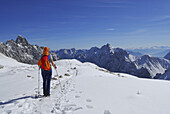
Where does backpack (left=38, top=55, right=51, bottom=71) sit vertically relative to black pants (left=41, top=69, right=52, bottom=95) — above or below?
above

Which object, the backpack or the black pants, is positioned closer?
the backpack

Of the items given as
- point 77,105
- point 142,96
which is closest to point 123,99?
point 142,96

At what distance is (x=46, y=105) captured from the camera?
22.5 feet

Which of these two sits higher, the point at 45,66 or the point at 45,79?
the point at 45,66

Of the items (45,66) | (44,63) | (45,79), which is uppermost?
(44,63)

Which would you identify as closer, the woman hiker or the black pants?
the woman hiker

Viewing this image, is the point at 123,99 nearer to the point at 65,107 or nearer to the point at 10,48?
the point at 65,107

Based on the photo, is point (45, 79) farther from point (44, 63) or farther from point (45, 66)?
point (44, 63)

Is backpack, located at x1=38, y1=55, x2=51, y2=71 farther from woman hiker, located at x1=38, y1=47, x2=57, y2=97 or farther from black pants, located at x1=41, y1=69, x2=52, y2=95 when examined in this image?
black pants, located at x1=41, y1=69, x2=52, y2=95

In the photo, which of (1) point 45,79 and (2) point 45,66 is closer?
(2) point 45,66

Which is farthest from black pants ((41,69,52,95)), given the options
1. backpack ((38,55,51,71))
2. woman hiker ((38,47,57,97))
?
backpack ((38,55,51,71))

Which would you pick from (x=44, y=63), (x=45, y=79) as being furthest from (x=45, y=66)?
(x=45, y=79)

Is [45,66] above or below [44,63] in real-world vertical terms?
below

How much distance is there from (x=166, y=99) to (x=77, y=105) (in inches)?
200
